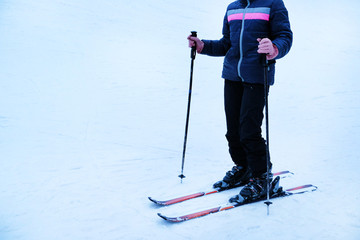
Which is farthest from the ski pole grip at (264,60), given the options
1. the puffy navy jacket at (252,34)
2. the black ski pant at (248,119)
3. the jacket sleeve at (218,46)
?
the jacket sleeve at (218,46)

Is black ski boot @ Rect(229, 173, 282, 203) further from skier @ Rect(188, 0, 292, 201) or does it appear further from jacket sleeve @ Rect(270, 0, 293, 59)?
jacket sleeve @ Rect(270, 0, 293, 59)

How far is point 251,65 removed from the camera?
227cm

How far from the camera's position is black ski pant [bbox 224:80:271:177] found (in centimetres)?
230

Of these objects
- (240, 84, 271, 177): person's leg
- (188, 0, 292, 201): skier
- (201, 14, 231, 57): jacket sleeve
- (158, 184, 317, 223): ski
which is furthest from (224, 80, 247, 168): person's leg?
(158, 184, 317, 223): ski

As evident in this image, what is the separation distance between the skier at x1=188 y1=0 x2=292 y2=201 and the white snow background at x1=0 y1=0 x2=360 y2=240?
1.31ft

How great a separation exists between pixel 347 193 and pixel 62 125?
11.4 feet

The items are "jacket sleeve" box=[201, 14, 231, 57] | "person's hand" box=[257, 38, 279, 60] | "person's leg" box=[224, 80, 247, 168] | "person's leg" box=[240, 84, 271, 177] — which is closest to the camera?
"person's hand" box=[257, 38, 279, 60]

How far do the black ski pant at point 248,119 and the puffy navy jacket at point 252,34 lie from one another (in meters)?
0.09

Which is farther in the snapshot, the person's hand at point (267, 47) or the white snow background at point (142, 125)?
the white snow background at point (142, 125)

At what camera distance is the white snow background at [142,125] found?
86.0 inches

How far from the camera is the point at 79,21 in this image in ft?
20.0

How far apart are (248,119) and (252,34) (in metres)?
0.61

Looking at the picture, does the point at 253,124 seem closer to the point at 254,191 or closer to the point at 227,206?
the point at 254,191

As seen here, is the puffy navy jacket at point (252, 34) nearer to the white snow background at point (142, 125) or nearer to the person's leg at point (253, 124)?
the person's leg at point (253, 124)
